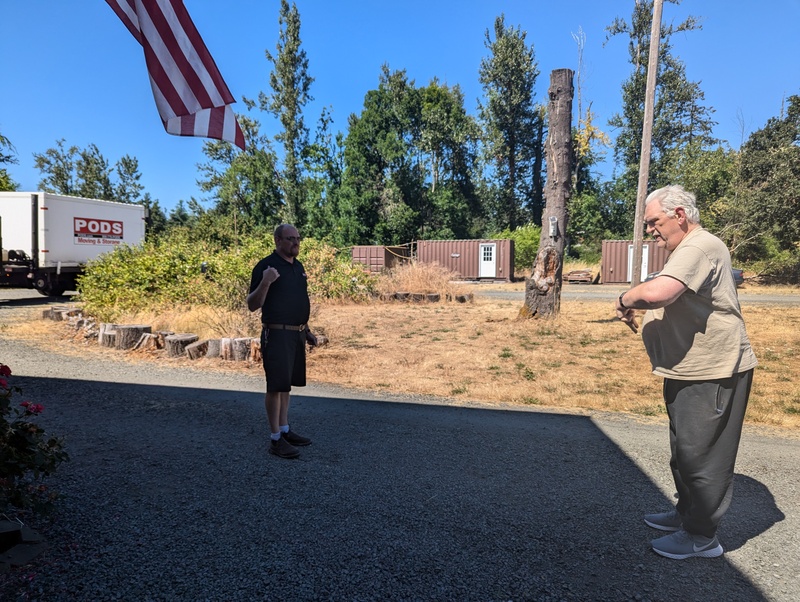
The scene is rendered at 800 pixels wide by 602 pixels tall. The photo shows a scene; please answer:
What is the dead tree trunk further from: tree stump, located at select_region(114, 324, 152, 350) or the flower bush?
the flower bush

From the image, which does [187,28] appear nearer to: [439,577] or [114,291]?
[439,577]

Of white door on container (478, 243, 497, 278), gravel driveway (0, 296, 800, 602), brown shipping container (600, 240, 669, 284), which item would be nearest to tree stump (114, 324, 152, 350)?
gravel driveway (0, 296, 800, 602)

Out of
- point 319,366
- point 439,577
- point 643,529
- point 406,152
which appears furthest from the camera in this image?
point 406,152

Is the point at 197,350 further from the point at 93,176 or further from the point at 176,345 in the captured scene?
the point at 93,176

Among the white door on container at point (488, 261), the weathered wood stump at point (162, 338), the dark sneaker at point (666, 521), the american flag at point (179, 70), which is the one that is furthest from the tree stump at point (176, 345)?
the white door on container at point (488, 261)

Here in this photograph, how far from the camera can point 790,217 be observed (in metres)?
26.7

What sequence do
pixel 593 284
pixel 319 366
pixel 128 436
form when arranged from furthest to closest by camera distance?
1. pixel 593 284
2. pixel 319 366
3. pixel 128 436

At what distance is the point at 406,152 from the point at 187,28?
37467mm

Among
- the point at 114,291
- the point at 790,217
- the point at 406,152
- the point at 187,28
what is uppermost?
the point at 406,152

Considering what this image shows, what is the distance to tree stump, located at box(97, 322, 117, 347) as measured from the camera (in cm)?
888

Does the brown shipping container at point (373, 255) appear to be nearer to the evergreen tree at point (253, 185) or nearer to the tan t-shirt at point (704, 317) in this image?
the evergreen tree at point (253, 185)

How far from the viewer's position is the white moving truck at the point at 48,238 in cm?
1627

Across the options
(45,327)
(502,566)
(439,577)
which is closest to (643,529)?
(502,566)

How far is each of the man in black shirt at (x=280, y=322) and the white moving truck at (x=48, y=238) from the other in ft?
46.5
